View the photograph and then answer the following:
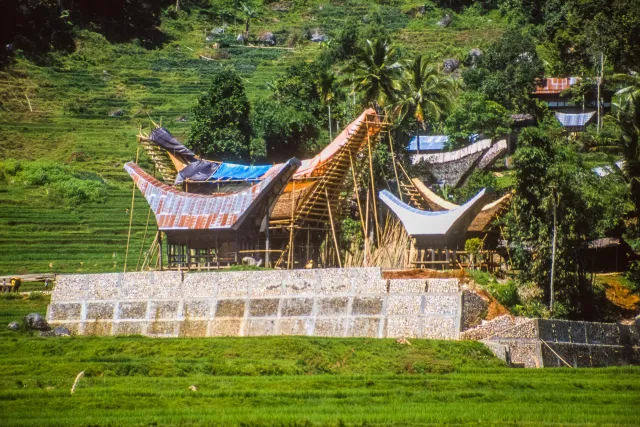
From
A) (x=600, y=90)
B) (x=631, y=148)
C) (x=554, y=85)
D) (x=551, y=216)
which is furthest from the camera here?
(x=554, y=85)

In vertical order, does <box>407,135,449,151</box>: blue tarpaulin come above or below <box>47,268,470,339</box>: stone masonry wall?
above

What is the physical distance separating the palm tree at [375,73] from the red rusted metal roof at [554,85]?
78.5 ft

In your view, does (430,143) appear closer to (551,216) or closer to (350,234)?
(350,234)

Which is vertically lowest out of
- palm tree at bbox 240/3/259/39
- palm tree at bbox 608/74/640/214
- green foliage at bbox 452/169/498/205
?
green foliage at bbox 452/169/498/205

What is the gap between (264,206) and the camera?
48.2 meters

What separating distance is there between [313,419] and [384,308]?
41.6 feet

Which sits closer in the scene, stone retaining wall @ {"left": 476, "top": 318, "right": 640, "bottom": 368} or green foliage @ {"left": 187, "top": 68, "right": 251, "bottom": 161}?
stone retaining wall @ {"left": 476, "top": 318, "right": 640, "bottom": 368}

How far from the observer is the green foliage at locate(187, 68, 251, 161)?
221ft

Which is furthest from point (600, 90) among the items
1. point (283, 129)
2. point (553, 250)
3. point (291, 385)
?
point (291, 385)

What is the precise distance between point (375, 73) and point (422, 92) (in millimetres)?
5297

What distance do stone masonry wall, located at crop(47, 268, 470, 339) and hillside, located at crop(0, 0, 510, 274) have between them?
470 inches

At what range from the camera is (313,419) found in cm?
2684

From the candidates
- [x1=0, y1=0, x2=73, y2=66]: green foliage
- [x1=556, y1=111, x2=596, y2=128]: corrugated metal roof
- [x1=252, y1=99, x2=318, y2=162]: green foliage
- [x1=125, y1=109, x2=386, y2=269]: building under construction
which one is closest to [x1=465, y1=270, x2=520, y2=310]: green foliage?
[x1=125, y1=109, x2=386, y2=269]: building under construction

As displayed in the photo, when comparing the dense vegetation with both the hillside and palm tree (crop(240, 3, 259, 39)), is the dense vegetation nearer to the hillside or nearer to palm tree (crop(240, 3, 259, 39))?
the hillside
